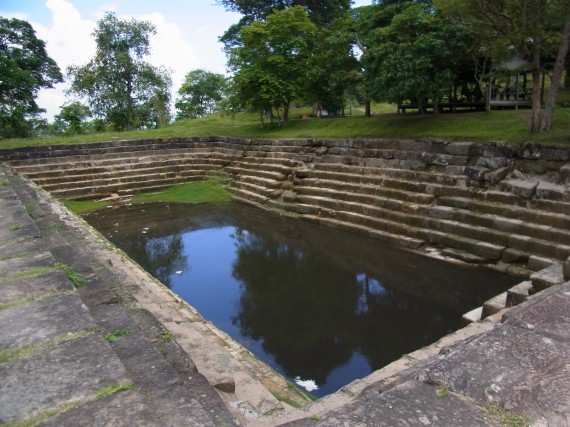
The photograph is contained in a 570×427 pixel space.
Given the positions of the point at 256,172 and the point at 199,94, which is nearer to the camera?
the point at 256,172

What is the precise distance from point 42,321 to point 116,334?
1.17 feet

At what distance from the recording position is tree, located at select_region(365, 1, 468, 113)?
10.8 meters

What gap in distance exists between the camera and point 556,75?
8.31 meters

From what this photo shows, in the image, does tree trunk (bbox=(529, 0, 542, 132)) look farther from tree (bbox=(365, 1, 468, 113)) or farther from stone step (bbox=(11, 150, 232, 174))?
stone step (bbox=(11, 150, 232, 174))

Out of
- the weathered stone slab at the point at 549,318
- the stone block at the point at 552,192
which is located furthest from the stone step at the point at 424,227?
the weathered stone slab at the point at 549,318

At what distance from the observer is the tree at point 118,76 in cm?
2159

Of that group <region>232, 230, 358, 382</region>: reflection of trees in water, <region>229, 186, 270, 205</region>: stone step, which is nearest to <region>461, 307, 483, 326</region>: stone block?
Result: <region>232, 230, 358, 382</region>: reflection of trees in water

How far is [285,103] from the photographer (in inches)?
659

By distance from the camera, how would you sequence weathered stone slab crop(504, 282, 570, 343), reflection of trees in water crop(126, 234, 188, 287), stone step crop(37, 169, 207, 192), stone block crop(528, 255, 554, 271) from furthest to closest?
stone step crop(37, 169, 207, 192)
reflection of trees in water crop(126, 234, 188, 287)
stone block crop(528, 255, 554, 271)
weathered stone slab crop(504, 282, 570, 343)

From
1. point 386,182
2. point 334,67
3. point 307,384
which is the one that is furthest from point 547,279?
point 334,67

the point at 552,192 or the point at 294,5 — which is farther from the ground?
the point at 294,5

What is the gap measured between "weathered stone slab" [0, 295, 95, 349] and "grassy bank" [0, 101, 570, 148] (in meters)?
8.53

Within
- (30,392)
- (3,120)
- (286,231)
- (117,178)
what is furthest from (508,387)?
(3,120)

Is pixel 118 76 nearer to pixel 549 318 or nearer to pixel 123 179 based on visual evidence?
pixel 123 179
